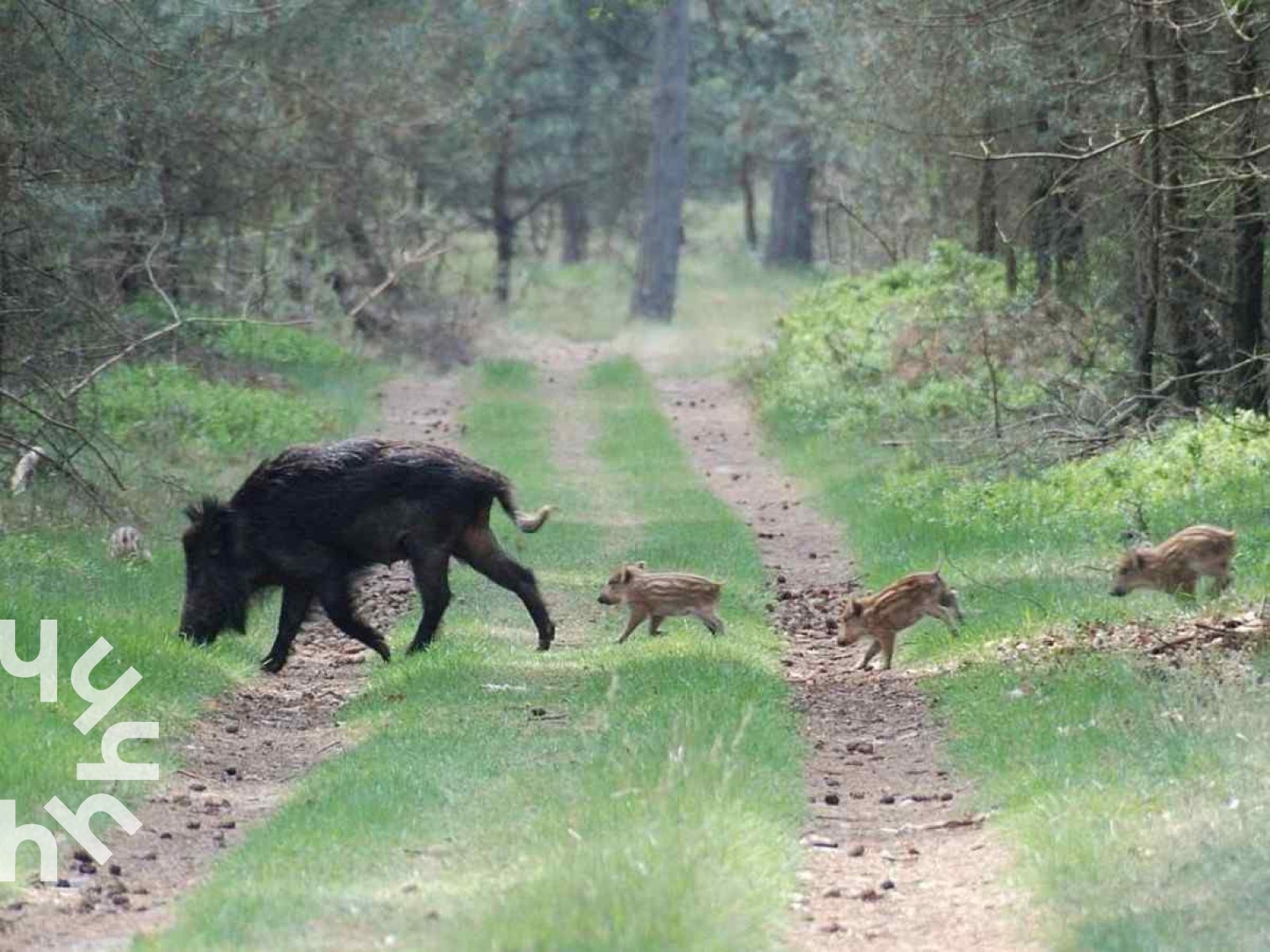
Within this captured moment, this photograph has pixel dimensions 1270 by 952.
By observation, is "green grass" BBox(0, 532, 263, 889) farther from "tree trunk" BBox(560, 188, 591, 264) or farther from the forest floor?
"tree trunk" BBox(560, 188, 591, 264)

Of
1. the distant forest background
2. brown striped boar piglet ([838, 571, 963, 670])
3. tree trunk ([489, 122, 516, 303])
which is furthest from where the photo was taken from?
tree trunk ([489, 122, 516, 303])

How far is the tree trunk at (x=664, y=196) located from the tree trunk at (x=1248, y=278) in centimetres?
2414

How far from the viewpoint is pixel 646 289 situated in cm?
4369

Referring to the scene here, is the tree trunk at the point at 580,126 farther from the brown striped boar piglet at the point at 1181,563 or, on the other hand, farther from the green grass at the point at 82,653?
the brown striped boar piglet at the point at 1181,563

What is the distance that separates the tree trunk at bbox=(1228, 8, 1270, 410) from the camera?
56.7ft

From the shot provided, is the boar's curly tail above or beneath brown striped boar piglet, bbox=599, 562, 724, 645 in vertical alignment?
above

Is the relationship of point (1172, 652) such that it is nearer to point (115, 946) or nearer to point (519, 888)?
point (519, 888)

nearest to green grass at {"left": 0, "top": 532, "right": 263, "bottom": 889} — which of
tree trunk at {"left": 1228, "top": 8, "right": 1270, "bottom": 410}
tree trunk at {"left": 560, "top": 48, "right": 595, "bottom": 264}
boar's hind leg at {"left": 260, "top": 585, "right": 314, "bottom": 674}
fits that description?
boar's hind leg at {"left": 260, "top": 585, "right": 314, "bottom": 674}

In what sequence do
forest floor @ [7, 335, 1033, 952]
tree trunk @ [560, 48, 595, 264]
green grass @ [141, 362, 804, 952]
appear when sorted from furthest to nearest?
tree trunk @ [560, 48, 595, 264], forest floor @ [7, 335, 1033, 952], green grass @ [141, 362, 804, 952]

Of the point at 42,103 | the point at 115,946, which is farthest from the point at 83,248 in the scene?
the point at 115,946

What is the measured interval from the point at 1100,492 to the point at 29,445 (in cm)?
885

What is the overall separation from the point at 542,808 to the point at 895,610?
4549 millimetres

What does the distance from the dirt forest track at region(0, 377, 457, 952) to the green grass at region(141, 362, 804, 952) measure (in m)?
0.27

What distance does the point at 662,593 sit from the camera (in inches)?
539
